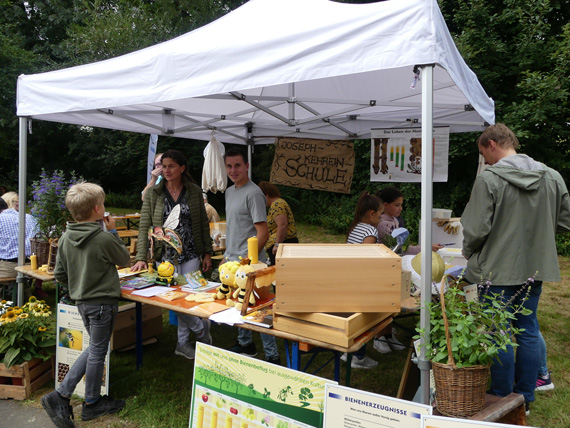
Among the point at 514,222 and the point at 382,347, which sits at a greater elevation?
the point at 514,222

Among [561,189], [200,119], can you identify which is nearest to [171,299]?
[561,189]

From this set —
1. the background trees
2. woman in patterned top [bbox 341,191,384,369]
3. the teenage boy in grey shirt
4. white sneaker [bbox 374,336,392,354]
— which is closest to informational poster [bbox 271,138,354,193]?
woman in patterned top [bbox 341,191,384,369]

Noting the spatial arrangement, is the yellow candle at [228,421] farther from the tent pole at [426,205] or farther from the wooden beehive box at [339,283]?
the tent pole at [426,205]

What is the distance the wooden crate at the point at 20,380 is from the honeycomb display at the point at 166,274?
106cm

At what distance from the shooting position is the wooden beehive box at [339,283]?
198cm

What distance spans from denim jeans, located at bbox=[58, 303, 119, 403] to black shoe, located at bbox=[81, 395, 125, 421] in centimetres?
5

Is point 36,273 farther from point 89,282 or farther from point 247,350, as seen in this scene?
point 247,350

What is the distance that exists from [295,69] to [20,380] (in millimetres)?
2817

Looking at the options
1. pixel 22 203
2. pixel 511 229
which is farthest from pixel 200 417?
pixel 22 203

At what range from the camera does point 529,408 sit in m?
2.78

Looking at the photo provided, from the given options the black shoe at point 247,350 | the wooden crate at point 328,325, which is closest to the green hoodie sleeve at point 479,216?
the wooden crate at point 328,325

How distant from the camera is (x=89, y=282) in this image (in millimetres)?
2518

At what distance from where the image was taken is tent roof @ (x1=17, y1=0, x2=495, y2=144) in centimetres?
196

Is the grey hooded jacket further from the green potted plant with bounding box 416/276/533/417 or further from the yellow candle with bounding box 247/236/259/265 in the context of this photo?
the yellow candle with bounding box 247/236/259/265
